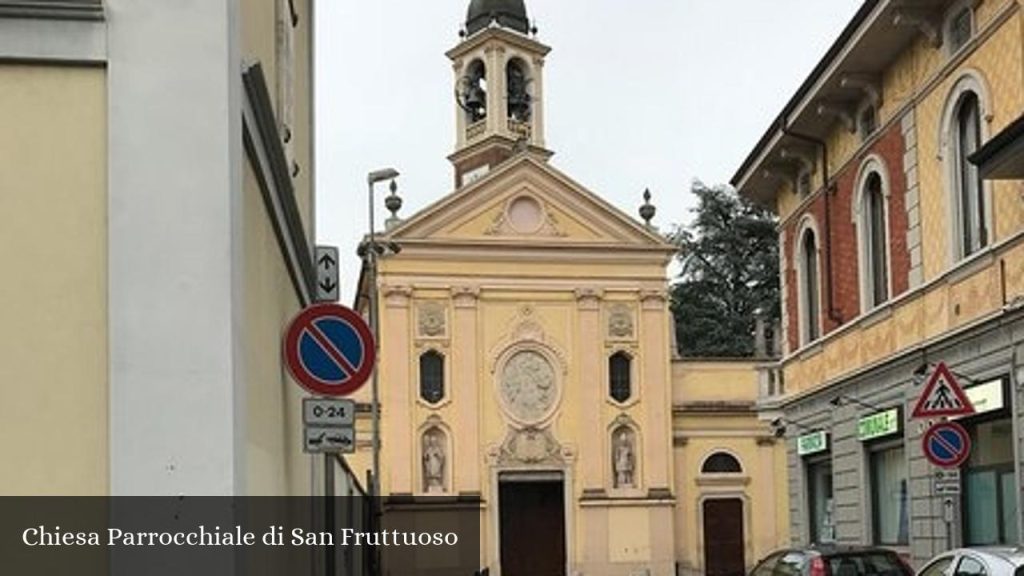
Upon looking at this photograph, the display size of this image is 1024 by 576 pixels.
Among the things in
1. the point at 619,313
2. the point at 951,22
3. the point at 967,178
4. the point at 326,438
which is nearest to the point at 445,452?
the point at 619,313

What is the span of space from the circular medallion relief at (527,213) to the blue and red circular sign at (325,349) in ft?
129

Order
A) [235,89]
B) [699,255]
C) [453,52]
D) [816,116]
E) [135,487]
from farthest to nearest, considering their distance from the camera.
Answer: [699,255]
[453,52]
[816,116]
[235,89]
[135,487]

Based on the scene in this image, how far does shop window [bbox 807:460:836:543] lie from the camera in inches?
1081

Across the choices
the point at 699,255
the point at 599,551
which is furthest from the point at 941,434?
the point at 699,255

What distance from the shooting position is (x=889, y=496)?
23.7 metres

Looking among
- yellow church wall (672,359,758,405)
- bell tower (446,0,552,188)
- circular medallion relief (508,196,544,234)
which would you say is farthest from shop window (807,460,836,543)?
bell tower (446,0,552,188)

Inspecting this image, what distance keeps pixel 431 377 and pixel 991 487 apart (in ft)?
95.3

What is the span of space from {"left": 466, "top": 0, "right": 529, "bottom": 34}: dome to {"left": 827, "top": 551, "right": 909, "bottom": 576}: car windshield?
39963mm

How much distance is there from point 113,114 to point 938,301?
16051mm

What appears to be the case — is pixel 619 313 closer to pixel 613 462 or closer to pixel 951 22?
pixel 613 462

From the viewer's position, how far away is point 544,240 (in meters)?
48.2

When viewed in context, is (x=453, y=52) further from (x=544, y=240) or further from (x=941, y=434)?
(x=941, y=434)

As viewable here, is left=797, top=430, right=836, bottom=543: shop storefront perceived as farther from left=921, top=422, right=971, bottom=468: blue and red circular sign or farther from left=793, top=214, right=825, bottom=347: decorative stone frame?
left=921, top=422, right=971, bottom=468: blue and red circular sign

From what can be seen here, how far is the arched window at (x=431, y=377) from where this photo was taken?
47.0 m
